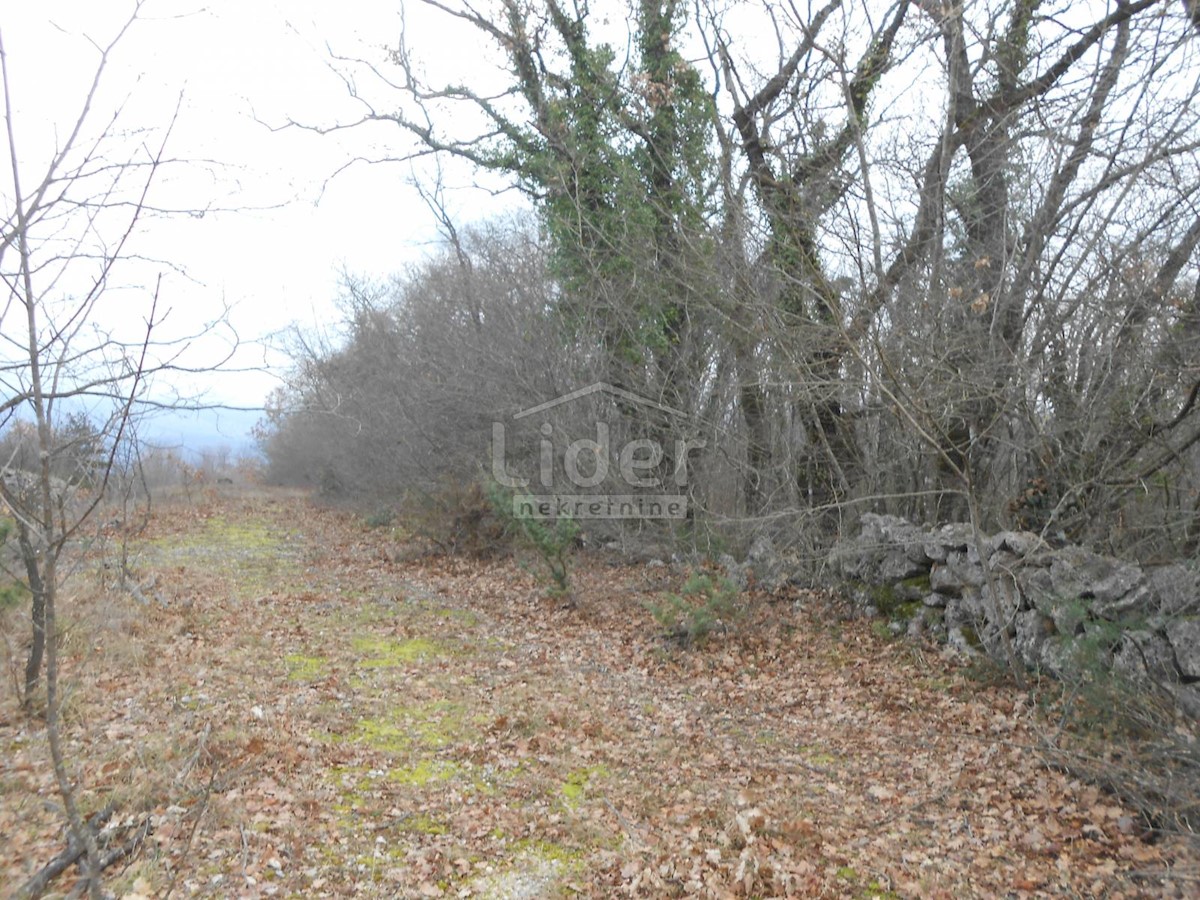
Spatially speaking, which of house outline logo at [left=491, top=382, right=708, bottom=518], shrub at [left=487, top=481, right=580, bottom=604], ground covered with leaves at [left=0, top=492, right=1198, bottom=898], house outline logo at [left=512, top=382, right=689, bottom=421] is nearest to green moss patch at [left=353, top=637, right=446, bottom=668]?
ground covered with leaves at [left=0, top=492, right=1198, bottom=898]

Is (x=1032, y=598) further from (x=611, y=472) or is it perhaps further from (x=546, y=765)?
(x=611, y=472)

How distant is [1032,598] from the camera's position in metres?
6.91

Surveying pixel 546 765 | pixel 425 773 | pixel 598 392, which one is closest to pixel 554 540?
pixel 598 392

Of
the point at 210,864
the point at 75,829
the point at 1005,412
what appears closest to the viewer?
the point at 75,829

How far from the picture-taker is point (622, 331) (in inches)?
472

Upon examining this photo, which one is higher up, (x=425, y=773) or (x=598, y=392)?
(x=598, y=392)

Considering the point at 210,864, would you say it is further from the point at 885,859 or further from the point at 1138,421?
the point at 1138,421

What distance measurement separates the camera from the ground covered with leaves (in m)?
4.29

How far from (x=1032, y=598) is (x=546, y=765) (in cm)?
405

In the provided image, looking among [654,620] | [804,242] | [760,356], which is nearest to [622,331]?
[760,356]

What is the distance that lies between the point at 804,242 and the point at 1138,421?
3669 mm

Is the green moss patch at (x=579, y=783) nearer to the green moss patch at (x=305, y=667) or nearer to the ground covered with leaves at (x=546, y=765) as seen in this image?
the ground covered with leaves at (x=546, y=765)

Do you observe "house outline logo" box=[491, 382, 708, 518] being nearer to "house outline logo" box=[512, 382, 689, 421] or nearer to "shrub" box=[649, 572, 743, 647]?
"house outline logo" box=[512, 382, 689, 421]

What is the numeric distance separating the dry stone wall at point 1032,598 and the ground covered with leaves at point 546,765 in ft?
1.39
